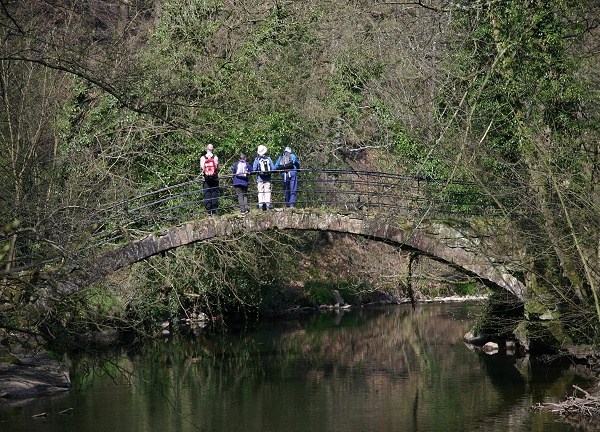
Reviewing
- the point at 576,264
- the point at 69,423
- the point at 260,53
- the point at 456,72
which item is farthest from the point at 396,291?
the point at 69,423

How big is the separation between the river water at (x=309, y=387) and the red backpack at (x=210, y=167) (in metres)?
3.89

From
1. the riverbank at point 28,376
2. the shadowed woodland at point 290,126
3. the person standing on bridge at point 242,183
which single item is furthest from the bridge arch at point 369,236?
the riverbank at point 28,376

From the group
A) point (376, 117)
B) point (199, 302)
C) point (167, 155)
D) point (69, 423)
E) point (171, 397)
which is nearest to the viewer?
point (69, 423)

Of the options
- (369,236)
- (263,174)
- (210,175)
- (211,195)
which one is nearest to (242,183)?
(263,174)

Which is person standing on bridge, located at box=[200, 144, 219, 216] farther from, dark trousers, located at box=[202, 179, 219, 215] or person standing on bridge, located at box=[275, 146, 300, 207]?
person standing on bridge, located at box=[275, 146, 300, 207]

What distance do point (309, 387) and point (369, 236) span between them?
10.5 ft

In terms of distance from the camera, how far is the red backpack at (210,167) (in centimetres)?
1944

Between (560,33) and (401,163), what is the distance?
7336 mm

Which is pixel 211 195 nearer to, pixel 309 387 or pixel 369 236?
pixel 369 236

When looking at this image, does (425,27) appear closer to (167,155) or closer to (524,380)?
(167,155)

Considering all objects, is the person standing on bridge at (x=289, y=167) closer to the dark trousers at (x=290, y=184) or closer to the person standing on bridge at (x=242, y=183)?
the dark trousers at (x=290, y=184)

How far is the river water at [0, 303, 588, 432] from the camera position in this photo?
14688mm

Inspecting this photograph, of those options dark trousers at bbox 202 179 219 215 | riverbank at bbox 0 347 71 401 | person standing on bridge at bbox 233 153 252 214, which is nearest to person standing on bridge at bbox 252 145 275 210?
person standing on bridge at bbox 233 153 252 214

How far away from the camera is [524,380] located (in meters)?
17.7
